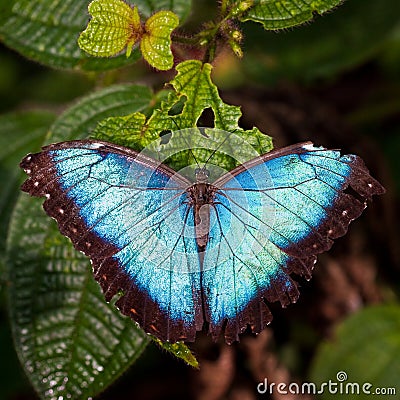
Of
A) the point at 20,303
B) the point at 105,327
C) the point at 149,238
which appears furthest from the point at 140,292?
the point at 20,303

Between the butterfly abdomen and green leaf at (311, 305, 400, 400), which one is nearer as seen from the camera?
the butterfly abdomen

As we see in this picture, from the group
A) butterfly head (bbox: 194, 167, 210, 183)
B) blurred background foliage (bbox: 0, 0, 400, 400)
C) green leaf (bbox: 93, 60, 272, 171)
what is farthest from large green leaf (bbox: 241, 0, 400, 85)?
butterfly head (bbox: 194, 167, 210, 183)

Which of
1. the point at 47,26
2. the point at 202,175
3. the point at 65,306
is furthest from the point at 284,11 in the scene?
the point at 65,306

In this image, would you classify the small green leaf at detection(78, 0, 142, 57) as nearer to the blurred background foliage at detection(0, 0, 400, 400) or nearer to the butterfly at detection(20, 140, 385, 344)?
the butterfly at detection(20, 140, 385, 344)

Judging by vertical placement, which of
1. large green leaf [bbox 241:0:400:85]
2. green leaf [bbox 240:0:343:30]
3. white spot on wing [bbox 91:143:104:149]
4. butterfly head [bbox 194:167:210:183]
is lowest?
butterfly head [bbox 194:167:210:183]

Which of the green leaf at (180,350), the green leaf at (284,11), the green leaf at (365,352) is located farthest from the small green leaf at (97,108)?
the green leaf at (365,352)

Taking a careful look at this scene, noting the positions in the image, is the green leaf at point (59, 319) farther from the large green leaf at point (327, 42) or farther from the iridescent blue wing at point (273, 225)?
the large green leaf at point (327, 42)
